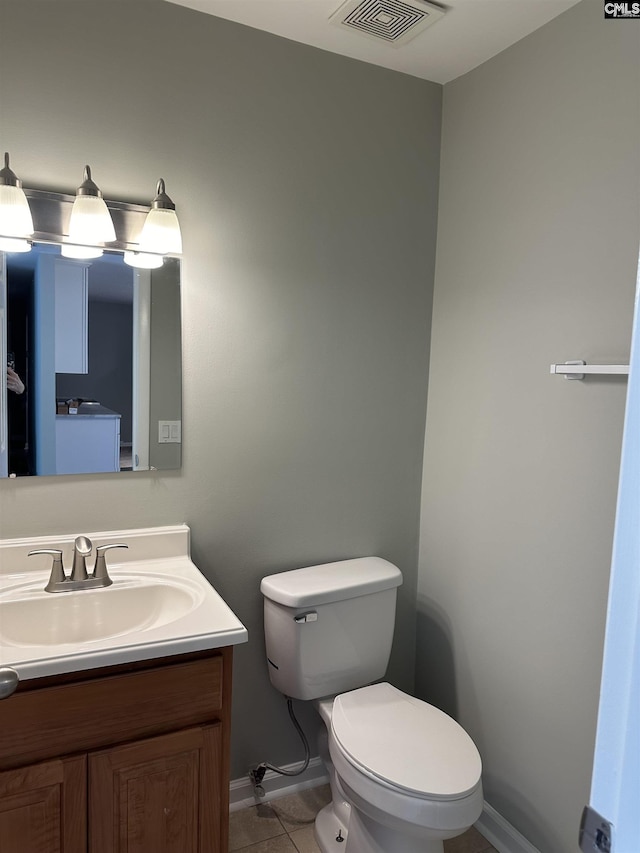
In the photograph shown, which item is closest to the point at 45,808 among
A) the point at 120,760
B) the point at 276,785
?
the point at 120,760

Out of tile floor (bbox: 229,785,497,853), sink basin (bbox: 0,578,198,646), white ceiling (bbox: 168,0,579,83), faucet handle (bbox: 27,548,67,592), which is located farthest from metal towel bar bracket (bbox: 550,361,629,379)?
tile floor (bbox: 229,785,497,853)

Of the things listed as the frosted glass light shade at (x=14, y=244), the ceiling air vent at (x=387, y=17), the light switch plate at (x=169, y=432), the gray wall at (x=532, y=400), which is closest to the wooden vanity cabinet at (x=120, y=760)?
the light switch plate at (x=169, y=432)

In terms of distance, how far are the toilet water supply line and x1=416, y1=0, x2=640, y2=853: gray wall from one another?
20.1 inches

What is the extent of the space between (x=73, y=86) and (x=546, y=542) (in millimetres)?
1803

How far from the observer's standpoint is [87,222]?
63.4 inches

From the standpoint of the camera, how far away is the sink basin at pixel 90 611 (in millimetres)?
1511

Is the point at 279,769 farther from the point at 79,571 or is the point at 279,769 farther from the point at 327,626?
the point at 79,571

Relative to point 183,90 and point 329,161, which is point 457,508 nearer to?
point 329,161

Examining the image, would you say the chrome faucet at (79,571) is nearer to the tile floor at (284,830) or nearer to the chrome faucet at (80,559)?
the chrome faucet at (80,559)

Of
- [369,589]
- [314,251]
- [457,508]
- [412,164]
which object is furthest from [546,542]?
[412,164]

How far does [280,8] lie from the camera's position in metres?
1.72

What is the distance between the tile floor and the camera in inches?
74.9

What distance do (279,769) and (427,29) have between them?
2392mm

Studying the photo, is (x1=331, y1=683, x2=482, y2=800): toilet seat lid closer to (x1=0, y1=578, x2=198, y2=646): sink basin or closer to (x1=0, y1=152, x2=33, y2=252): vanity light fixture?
(x1=0, y1=578, x2=198, y2=646): sink basin
